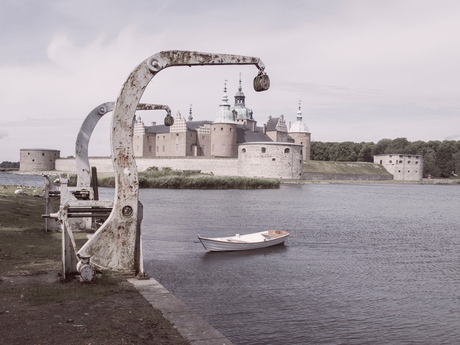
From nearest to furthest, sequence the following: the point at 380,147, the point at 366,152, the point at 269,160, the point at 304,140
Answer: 1. the point at 269,160
2. the point at 304,140
3. the point at 380,147
4. the point at 366,152

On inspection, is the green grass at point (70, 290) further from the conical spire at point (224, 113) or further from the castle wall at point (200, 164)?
the conical spire at point (224, 113)

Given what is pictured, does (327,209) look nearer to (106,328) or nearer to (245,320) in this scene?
(245,320)

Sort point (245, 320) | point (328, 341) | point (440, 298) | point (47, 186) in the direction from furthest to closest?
1. point (47, 186)
2. point (440, 298)
3. point (245, 320)
4. point (328, 341)

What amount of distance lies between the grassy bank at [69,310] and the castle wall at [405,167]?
88342mm

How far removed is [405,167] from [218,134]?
4084 cm

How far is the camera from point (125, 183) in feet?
21.7

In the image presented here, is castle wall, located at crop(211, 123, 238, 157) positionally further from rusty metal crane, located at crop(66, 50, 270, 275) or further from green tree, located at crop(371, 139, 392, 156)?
rusty metal crane, located at crop(66, 50, 270, 275)

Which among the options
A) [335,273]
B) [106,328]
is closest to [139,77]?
[106,328]

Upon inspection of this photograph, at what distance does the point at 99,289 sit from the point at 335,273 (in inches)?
296

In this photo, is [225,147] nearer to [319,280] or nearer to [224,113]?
[224,113]

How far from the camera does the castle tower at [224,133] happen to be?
232 ft

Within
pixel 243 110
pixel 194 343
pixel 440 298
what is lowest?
pixel 440 298

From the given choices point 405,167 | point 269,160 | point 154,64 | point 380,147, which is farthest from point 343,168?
point 154,64

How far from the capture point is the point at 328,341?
7.13 metres
